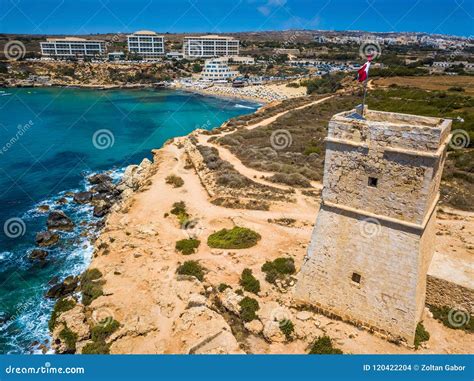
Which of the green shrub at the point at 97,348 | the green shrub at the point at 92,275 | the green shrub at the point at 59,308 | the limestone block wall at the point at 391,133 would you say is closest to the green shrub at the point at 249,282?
the green shrub at the point at 97,348

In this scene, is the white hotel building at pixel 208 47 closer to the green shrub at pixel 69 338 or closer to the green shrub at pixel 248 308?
the green shrub at pixel 69 338

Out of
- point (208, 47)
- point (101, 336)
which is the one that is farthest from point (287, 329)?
point (208, 47)

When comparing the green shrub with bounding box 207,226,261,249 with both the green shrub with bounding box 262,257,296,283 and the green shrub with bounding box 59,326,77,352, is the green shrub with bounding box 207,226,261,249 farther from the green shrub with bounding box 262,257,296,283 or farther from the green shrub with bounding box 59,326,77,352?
the green shrub with bounding box 59,326,77,352

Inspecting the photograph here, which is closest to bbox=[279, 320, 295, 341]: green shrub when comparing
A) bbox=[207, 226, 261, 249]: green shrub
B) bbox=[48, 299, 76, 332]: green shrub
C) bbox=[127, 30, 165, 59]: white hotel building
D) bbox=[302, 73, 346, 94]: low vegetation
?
bbox=[207, 226, 261, 249]: green shrub

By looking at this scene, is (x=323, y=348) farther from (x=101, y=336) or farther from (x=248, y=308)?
(x=101, y=336)

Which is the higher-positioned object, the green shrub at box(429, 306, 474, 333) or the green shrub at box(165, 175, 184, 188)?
the green shrub at box(165, 175, 184, 188)
